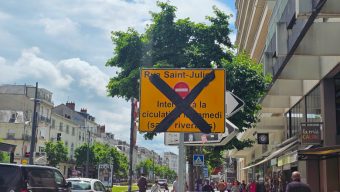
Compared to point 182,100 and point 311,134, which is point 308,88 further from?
point 182,100

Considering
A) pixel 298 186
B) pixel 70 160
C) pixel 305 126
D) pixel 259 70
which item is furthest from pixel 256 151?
pixel 70 160

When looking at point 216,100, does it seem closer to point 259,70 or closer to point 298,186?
point 298,186

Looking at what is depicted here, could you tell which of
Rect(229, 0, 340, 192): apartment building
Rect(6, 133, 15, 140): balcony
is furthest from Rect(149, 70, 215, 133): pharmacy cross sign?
Rect(6, 133, 15, 140): balcony

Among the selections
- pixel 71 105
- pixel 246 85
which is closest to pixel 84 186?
pixel 246 85

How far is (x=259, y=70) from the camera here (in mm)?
23266

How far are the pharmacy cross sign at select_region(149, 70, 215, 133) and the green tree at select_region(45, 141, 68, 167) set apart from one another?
80.3 m

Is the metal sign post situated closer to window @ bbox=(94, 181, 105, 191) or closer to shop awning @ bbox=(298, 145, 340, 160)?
shop awning @ bbox=(298, 145, 340, 160)

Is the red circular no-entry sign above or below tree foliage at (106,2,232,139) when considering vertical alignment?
below

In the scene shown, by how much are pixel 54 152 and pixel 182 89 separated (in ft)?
264

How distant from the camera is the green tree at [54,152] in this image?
83625mm

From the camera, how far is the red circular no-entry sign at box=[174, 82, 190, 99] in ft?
20.2

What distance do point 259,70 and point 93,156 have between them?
75.4m

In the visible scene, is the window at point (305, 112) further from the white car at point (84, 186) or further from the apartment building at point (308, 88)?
the white car at point (84, 186)

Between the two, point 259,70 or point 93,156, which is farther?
point 93,156
